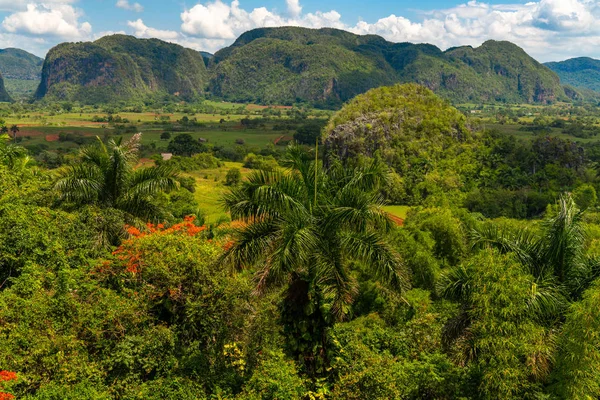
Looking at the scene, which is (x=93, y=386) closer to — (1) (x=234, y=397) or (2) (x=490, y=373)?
(1) (x=234, y=397)

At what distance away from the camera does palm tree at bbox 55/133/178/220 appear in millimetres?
12086

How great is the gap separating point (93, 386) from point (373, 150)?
169 ft

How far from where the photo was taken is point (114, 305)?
934 centimetres

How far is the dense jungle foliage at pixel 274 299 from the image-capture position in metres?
7.44

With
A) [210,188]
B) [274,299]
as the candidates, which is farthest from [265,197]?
[210,188]

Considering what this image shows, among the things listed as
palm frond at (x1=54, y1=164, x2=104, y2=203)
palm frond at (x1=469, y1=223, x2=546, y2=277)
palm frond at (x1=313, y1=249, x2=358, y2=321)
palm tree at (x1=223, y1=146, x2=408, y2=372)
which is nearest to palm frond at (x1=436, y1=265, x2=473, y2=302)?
palm frond at (x1=469, y1=223, x2=546, y2=277)

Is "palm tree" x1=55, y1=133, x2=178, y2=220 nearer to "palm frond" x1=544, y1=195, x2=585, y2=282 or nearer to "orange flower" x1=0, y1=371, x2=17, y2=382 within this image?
"orange flower" x1=0, y1=371, x2=17, y2=382

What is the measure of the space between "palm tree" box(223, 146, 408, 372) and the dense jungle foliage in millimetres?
31

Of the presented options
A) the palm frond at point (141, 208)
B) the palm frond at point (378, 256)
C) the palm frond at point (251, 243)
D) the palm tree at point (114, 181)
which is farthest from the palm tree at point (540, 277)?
the palm frond at point (141, 208)

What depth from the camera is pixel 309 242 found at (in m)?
7.61

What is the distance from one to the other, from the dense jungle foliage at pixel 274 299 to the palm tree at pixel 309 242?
0.10 feet

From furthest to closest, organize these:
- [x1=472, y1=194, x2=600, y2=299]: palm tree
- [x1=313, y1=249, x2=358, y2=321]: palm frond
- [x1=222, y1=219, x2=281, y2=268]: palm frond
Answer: [x1=472, y1=194, x2=600, y2=299]: palm tree → [x1=222, y1=219, x2=281, y2=268]: palm frond → [x1=313, y1=249, x2=358, y2=321]: palm frond

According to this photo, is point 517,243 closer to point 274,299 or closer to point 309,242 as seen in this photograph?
point 309,242

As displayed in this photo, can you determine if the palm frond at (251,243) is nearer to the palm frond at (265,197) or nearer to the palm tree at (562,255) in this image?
the palm frond at (265,197)
